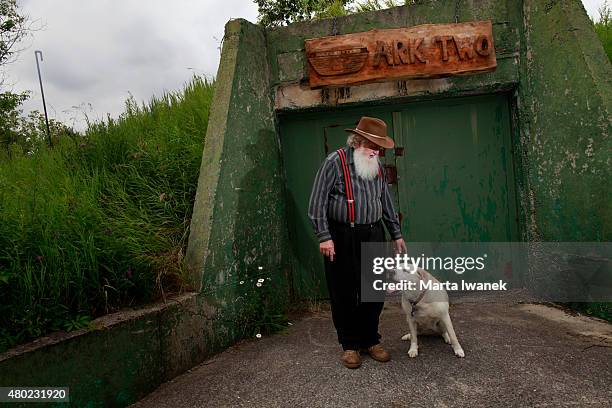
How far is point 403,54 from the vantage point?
181 inches

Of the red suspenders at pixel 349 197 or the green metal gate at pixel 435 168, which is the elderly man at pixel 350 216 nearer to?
the red suspenders at pixel 349 197

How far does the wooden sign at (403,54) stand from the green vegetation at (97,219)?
1825 millimetres

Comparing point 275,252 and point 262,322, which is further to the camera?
point 275,252

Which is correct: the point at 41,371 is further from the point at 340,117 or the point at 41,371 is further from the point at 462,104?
the point at 462,104

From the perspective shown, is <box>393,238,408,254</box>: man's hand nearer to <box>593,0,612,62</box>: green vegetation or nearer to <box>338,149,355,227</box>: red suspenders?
<box>338,149,355,227</box>: red suspenders

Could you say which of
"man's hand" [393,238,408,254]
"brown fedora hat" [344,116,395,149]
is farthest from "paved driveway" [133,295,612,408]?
"brown fedora hat" [344,116,395,149]

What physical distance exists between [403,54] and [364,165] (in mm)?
2036

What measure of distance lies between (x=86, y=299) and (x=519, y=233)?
4.66 meters

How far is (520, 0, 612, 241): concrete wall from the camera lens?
160 inches

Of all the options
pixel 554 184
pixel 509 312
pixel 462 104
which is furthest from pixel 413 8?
pixel 509 312

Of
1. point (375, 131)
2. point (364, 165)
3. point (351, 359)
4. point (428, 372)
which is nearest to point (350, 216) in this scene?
point (364, 165)

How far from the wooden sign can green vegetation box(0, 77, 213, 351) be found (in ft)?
5.99

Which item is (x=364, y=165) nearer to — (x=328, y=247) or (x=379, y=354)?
(x=328, y=247)

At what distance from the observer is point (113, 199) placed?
4262 mm
